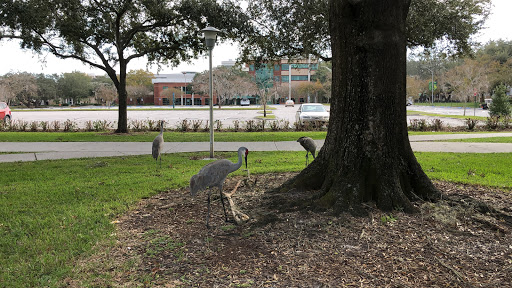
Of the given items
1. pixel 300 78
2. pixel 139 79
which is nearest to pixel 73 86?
pixel 139 79

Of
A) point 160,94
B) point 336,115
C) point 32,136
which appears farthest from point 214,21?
point 160,94

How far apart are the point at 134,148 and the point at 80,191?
6.44 meters

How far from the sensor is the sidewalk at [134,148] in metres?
11.2

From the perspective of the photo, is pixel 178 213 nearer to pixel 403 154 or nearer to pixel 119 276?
pixel 119 276

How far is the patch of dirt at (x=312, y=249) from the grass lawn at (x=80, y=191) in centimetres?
36

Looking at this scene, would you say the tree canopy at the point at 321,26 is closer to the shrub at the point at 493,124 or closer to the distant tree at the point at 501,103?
the shrub at the point at 493,124

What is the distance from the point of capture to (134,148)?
12773mm

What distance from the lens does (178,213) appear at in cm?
519

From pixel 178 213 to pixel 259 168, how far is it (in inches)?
136

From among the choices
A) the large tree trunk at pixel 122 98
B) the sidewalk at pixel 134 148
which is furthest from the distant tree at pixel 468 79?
the large tree trunk at pixel 122 98

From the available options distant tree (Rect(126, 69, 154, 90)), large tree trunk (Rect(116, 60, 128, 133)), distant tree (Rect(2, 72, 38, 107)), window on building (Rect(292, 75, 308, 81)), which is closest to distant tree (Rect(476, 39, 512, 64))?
window on building (Rect(292, 75, 308, 81))

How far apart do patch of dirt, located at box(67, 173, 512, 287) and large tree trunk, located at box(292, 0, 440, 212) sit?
302 mm

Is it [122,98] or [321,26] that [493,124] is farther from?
[122,98]

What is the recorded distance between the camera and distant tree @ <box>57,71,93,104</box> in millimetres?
86625
